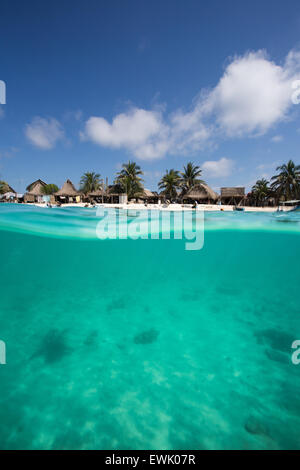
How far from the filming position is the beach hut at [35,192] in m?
47.2

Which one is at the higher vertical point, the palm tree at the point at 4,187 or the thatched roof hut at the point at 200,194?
the palm tree at the point at 4,187

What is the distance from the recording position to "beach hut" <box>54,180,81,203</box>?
4124 centimetres

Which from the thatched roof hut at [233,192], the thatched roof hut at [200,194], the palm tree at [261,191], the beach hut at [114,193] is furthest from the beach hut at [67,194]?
the palm tree at [261,191]

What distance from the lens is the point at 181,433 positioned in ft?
9.68

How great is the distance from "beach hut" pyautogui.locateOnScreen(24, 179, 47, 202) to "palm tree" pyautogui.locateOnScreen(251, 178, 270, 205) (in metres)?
53.3

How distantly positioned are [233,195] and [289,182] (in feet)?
54.9

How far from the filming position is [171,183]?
131ft

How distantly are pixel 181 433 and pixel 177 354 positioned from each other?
1982 millimetres

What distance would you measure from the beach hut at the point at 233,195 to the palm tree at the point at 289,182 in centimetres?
1294

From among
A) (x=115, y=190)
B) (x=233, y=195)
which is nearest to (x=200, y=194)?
(x=233, y=195)

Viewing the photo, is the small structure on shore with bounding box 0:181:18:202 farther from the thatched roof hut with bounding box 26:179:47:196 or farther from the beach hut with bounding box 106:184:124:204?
the beach hut with bounding box 106:184:124:204

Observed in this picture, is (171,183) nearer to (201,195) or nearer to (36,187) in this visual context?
(201,195)

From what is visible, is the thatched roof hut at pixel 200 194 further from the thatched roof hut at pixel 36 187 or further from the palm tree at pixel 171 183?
the thatched roof hut at pixel 36 187
